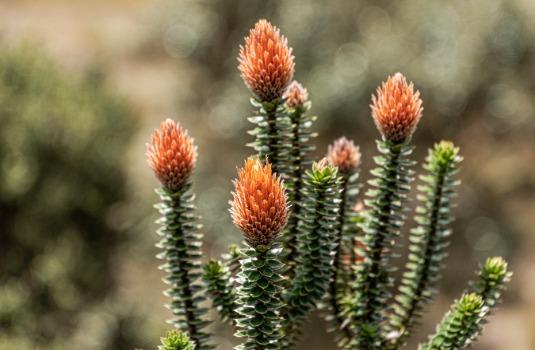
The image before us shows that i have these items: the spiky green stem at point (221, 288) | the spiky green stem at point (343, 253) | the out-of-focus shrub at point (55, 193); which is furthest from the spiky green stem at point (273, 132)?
the out-of-focus shrub at point (55, 193)

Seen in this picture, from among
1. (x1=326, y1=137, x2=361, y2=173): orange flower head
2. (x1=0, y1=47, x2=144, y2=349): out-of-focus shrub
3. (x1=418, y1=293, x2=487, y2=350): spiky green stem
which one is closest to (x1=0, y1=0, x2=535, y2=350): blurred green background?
(x1=0, y1=47, x2=144, y2=349): out-of-focus shrub

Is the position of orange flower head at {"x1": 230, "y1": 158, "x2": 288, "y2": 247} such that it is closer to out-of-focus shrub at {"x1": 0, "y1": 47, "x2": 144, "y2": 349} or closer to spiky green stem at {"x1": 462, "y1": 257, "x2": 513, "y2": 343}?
spiky green stem at {"x1": 462, "y1": 257, "x2": 513, "y2": 343}

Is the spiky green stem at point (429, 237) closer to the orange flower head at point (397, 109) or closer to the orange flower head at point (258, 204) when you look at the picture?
the orange flower head at point (397, 109)

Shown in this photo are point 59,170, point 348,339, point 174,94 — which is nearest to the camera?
point 348,339

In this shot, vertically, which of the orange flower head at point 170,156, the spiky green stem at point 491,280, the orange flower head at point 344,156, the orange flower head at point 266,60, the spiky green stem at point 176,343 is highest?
the orange flower head at point 266,60

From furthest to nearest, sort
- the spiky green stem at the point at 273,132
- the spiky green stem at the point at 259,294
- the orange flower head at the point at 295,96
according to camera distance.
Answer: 1. the orange flower head at the point at 295,96
2. the spiky green stem at the point at 273,132
3. the spiky green stem at the point at 259,294

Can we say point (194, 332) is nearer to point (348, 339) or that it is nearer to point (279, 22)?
point (348, 339)

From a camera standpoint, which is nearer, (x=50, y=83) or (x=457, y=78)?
(x=50, y=83)

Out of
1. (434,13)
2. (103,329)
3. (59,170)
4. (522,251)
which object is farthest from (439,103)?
(103,329)
